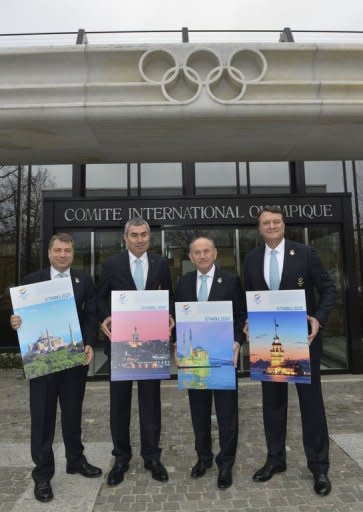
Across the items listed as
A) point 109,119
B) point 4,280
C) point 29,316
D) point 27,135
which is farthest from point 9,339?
point 29,316

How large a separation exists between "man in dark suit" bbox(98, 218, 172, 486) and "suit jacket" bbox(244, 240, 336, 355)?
0.88m

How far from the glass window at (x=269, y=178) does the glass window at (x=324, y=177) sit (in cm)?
52

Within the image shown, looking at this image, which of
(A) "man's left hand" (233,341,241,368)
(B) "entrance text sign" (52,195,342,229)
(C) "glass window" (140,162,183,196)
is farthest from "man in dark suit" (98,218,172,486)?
(C) "glass window" (140,162,183,196)

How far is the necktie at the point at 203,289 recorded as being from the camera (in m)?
3.64

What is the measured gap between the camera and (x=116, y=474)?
3.62 metres

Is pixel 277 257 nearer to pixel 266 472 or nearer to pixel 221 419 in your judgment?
pixel 221 419

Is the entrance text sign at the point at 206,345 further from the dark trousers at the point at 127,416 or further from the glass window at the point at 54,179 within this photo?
the glass window at the point at 54,179

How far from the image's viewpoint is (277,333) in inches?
136

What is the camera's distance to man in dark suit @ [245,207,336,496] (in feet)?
11.5

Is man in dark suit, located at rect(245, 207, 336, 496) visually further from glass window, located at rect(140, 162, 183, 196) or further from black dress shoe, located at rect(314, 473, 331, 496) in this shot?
glass window, located at rect(140, 162, 183, 196)

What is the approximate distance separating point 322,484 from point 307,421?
0.48 metres

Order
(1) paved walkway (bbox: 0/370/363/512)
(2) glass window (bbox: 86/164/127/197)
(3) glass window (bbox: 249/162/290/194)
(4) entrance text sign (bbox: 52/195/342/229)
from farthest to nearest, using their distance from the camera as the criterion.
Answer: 1. (3) glass window (bbox: 249/162/290/194)
2. (2) glass window (bbox: 86/164/127/197)
3. (4) entrance text sign (bbox: 52/195/342/229)
4. (1) paved walkway (bbox: 0/370/363/512)

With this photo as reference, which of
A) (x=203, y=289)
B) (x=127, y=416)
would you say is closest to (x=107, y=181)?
(x=203, y=289)

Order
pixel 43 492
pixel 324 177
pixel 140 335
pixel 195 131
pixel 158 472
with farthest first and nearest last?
pixel 324 177, pixel 195 131, pixel 158 472, pixel 140 335, pixel 43 492
